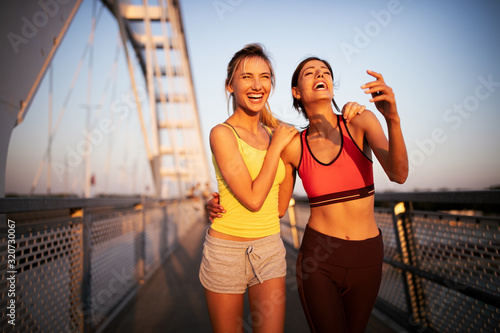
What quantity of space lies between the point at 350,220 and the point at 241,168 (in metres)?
0.60

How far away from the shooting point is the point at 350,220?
1.56 meters

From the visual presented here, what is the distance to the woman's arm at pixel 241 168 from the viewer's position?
1.43 meters

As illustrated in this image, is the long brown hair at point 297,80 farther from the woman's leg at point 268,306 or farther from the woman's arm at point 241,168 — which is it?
the woman's leg at point 268,306

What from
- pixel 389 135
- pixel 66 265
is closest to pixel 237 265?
pixel 389 135

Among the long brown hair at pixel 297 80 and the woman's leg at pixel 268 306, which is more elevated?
the long brown hair at pixel 297 80

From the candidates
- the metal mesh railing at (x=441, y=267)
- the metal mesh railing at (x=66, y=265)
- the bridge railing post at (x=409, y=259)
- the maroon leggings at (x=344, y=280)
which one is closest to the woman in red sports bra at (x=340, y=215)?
the maroon leggings at (x=344, y=280)

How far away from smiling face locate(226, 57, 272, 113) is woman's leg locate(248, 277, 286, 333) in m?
0.87

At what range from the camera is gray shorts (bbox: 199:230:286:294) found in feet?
4.83

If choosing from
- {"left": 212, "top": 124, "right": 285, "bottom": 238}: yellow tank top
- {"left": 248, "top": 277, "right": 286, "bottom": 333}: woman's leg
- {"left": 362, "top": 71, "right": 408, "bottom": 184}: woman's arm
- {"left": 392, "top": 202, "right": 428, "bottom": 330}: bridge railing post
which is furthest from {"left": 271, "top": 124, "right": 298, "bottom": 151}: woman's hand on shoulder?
{"left": 392, "top": 202, "right": 428, "bottom": 330}: bridge railing post

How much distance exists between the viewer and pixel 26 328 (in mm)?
1726

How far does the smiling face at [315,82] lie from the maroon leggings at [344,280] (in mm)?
755

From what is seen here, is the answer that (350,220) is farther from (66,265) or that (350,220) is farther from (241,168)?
(66,265)

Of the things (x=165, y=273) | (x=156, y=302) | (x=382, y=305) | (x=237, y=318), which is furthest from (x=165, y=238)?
(x=237, y=318)

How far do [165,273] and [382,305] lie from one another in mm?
3341
